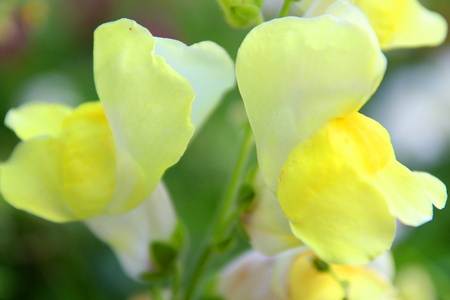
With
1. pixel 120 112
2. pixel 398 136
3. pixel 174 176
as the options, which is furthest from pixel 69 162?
pixel 398 136

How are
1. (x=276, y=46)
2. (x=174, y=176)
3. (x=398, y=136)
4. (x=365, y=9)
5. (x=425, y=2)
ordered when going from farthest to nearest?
(x=425, y=2), (x=398, y=136), (x=174, y=176), (x=365, y=9), (x=276, y=46)

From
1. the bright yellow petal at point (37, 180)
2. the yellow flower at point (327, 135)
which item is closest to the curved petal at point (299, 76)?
the yellow flower at point (327, 135)

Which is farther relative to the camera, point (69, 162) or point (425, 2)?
point (425, 2)

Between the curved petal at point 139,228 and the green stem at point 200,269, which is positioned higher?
the curved petal at point 139,228

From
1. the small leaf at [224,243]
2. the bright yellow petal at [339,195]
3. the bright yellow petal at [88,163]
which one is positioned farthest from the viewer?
the small leaf at [224,243]

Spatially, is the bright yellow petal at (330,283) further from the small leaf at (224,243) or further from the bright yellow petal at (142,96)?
the bright yellow petal at (142,96)

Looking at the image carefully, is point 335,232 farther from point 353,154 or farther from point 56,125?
point 56,125

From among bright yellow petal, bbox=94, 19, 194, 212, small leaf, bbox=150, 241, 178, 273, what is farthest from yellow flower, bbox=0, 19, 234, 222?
small leaf, bbox=150, 241, 178, 273
